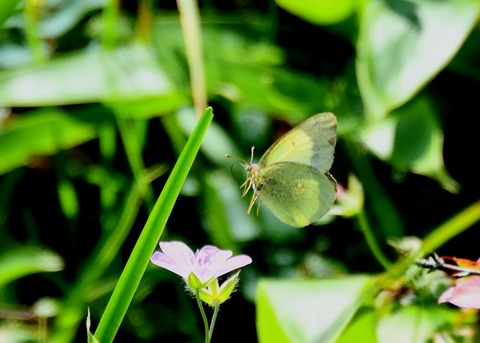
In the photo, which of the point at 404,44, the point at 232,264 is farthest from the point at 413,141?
the point at 232,264

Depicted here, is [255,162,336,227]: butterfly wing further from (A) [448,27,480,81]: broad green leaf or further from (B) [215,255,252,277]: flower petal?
(A) [448,27,480,81]: broad green leaf

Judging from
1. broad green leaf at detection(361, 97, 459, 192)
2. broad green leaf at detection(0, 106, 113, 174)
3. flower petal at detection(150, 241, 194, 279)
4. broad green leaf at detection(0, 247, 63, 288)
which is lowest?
broad green leaf at detection(0, 247, 63, 288)

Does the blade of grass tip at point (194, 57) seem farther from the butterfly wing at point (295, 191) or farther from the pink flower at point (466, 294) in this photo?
the pink flower at point (466, 294)

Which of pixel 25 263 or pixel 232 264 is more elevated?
pixel 232 264

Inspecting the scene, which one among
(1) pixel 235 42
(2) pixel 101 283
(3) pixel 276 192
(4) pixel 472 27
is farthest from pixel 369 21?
(2) pixel 101 283

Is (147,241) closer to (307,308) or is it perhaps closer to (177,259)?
(177,259)

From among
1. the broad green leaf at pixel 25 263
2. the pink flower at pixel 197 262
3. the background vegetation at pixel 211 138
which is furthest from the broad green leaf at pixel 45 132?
the pink flower at pixel 197 262

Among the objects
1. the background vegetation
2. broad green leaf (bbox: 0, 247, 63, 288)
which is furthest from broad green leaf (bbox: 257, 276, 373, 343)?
broad green leaf (bbox: 0, 247, 63, 288)

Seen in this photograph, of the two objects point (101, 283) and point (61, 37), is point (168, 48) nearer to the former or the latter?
point (61, 37)

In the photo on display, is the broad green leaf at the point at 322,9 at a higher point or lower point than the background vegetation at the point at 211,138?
higher
